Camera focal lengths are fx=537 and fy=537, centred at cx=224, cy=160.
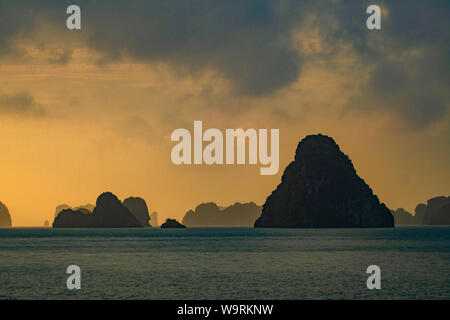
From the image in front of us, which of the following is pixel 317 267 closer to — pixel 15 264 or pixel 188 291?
pixel 188 291

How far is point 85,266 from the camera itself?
290 ft

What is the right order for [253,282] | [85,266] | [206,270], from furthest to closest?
[85,266] < [206,270] < [253,282]

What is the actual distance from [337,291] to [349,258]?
45926 mm

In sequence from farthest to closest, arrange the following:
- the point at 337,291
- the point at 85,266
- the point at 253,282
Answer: the point at 85,266, the point at 253,282, the point at 337,291

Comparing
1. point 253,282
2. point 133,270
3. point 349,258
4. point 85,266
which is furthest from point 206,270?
point 349,258
